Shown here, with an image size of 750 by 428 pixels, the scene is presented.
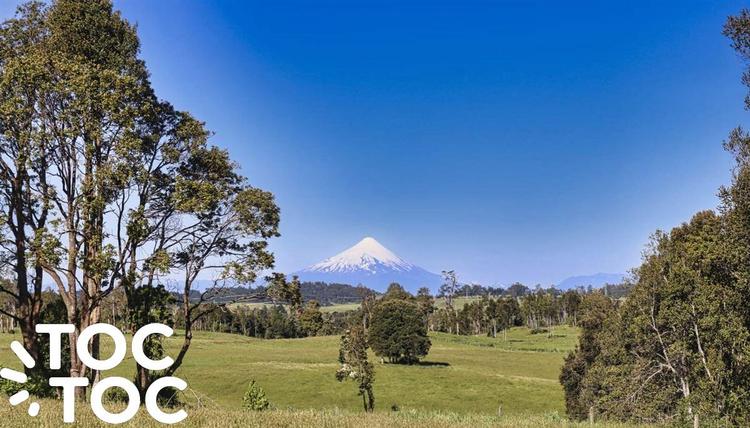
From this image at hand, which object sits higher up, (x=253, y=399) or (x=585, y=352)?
(x=253, y=399)

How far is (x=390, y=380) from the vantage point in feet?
258

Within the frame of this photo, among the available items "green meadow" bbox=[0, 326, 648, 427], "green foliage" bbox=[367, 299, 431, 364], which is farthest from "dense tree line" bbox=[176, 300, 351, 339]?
"green foliage" bbox=[367, 299, 431, 364]

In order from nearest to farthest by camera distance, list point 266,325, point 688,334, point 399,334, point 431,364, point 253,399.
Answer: point 688,334, point 253,399, point 431,364, point 399,334, point 266,325

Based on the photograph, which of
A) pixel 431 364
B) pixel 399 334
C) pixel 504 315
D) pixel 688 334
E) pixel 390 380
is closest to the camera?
pixel 688 334

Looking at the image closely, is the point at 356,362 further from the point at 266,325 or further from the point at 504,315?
the point at 504,315

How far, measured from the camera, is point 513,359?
359 feet

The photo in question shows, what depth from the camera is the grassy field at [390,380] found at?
2490 inches

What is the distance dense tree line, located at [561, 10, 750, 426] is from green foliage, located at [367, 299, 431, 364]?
192ft

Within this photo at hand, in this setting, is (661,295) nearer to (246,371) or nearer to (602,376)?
(602,376)

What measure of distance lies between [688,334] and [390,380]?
53.5 m

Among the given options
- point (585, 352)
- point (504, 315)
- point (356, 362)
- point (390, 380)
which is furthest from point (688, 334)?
point (504, 315)

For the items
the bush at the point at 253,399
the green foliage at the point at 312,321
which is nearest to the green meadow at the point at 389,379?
the bush at the point at 253,399

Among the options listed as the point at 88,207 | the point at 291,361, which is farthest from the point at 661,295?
the point at 291,361

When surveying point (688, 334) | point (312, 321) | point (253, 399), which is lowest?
point (312, 321)
